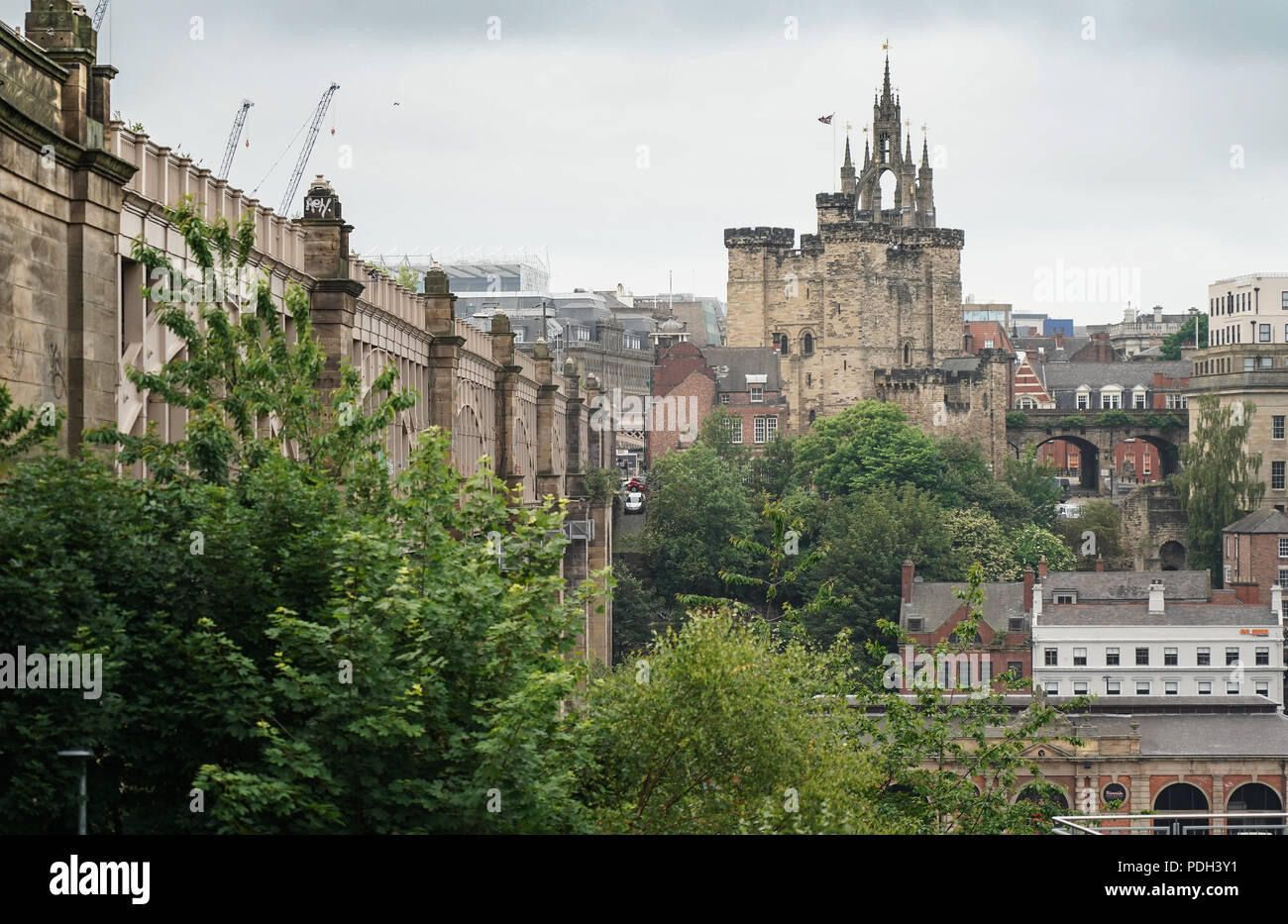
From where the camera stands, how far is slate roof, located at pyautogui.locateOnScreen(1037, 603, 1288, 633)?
92.1 meters

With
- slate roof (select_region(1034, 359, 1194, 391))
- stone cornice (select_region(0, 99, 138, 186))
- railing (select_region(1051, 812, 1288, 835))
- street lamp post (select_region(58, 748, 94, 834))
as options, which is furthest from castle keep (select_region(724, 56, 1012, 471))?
street lamp post (select_region(58, 748, 94, 834))

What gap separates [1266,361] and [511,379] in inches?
3534

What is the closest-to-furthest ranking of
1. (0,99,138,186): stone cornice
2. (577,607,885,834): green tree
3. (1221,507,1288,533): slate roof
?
1. (0,99,138,186): stone cornice
2. (577,607,885,834): green tree
3. (1221,507,1288,533): slate roof

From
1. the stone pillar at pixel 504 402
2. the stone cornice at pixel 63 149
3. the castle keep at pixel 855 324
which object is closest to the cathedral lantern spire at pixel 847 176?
the castle keep at pixel 855 324

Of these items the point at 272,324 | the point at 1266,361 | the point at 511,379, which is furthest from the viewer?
the point at 1266,361

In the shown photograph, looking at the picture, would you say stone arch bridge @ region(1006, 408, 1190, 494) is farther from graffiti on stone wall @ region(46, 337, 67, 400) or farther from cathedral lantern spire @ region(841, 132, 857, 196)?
graffiti on stone wall @ region(46, 337, 67, 400)

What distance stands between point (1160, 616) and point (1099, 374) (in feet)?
233

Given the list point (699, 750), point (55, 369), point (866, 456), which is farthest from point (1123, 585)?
point (55, 369)

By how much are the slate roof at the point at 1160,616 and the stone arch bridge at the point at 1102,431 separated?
166ft

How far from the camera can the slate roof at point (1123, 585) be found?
98312 millimetres

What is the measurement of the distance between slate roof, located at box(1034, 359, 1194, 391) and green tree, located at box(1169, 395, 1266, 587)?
31955 millimetres
